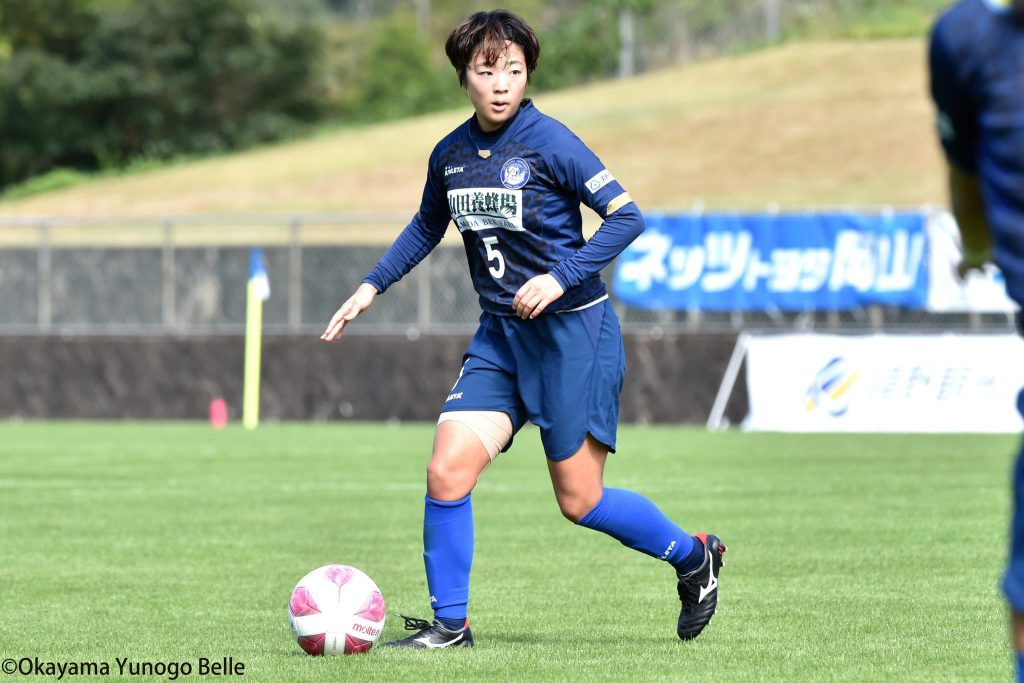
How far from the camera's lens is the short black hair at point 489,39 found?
633 centimetres

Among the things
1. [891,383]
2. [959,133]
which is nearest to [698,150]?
[891,383]

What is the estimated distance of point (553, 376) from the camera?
6492mm

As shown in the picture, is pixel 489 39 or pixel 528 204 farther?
pixel 528 204

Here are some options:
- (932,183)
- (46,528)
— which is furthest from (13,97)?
(46,528)

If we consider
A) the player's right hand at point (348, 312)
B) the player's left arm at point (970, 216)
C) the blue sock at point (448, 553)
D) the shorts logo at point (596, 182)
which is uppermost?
the shorts logo at point (596, 182)

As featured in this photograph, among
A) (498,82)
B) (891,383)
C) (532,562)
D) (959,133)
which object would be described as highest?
(498,82)

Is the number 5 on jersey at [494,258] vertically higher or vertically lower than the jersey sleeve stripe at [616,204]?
lower

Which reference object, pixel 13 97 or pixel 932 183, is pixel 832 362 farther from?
pixel 13 97

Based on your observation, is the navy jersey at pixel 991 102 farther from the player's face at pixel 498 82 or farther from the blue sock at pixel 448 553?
the blue sock at pixel 448 553

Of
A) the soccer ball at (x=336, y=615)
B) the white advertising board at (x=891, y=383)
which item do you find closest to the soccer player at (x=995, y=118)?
the soccer ball at (x=336, y=615)

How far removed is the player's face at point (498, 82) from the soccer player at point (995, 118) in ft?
9.07

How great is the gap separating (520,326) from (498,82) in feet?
2.92

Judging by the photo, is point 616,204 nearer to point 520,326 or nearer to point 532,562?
point 520,326

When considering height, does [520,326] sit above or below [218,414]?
above
